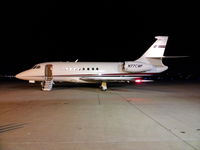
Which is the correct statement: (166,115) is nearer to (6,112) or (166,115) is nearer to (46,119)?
(46,119)

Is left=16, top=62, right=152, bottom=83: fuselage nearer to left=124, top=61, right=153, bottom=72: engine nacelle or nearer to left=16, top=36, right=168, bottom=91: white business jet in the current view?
left=16, top=36, right=168, bottom=91: white business jet

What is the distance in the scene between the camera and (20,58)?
221ft

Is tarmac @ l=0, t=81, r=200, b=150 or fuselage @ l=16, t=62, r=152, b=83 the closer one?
tarmac @ l=0, t=81, r=200, b=150

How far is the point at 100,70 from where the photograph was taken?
2205cm

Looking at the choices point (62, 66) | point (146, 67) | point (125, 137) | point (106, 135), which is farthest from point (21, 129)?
point (146, 67)

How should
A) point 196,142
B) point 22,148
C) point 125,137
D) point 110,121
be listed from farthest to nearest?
point 110,121 → point 125,137 → point 196,142 → point 22,148

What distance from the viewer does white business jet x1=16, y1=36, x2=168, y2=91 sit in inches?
848

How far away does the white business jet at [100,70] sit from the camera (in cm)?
2153

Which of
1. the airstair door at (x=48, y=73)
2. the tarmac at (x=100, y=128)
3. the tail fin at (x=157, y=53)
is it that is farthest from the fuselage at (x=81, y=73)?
the tarmac at (x=100, y=128)

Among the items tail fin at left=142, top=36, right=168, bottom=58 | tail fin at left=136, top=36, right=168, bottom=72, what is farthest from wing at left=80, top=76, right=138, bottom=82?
tail fin at left=142, top=36, right=168, bottom=58

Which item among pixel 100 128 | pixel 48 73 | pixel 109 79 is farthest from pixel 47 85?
pixel 100 128

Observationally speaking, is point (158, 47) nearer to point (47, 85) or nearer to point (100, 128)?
point (47, 85)

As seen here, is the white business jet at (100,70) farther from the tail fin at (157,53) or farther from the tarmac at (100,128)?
the tarmac at (100,128)

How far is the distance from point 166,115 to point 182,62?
58.6m
